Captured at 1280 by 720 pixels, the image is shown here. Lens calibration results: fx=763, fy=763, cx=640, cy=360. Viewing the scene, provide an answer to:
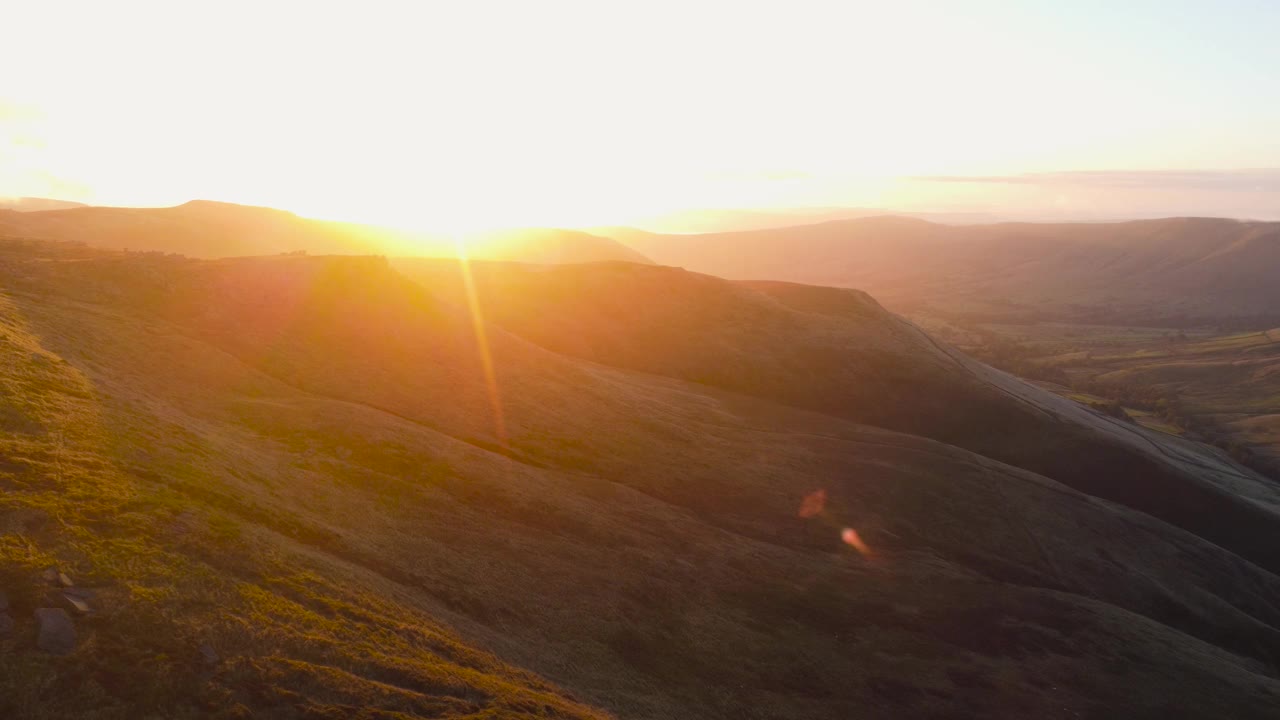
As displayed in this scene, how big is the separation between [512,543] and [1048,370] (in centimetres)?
18740

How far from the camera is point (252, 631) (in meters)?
27.4

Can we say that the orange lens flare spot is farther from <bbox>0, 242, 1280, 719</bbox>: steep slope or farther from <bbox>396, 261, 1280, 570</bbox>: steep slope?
<bbox>396, 261, 1280, 570</bbox>: steep slope

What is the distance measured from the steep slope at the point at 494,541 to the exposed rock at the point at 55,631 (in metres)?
0.44

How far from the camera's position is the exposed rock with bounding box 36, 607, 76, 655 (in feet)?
76.2

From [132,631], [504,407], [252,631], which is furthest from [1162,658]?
[132,631]

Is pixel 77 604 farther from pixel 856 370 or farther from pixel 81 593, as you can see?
pixel 856 370

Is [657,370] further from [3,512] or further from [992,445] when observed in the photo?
[3,512]

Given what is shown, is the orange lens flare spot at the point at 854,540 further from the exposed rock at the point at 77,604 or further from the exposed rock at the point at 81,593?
the exposed rock at the point at 77,604

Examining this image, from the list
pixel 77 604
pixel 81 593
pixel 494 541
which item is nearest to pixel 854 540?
pixel 494 541

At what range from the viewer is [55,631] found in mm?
23719

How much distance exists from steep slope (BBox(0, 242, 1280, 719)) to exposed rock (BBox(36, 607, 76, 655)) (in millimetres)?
436

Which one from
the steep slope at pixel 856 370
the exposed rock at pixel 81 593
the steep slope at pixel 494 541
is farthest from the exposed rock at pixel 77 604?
the steep slope at pixel 856 370

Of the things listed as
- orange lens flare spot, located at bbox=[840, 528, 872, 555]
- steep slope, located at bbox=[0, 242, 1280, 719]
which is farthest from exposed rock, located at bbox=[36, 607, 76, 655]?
orange lens flare spot, located at bbox=[840, 528, 872, 555]

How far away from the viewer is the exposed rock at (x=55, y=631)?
76.2ft
